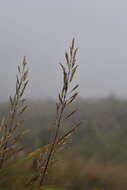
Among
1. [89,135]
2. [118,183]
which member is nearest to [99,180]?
[118,183]

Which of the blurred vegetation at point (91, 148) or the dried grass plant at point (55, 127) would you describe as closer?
the dried grass plant at point (55, 127)

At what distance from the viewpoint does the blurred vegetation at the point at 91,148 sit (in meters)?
3.75

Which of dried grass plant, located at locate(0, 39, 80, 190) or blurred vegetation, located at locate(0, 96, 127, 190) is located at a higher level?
dried grass plant, located at locate(0, 39, 80, 190)

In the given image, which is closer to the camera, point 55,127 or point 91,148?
point 55,127

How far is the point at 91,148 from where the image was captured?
9.38m

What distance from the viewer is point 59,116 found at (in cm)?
54

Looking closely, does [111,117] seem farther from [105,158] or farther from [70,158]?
[70,158]

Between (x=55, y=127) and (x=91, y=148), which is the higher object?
(x=55, y=127)

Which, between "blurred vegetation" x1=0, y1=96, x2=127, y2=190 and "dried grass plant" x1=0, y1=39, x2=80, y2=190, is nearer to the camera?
"dried grass plant" x1=0, y1=39, x2=80, y2=190

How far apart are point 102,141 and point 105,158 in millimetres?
2138

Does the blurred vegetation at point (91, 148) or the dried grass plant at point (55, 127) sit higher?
the dried grass plant at point (55, 127)

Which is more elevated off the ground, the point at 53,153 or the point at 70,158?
the point at 53,153

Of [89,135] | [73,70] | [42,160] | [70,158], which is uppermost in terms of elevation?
[73,70]

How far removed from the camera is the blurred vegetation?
375 centimetres
